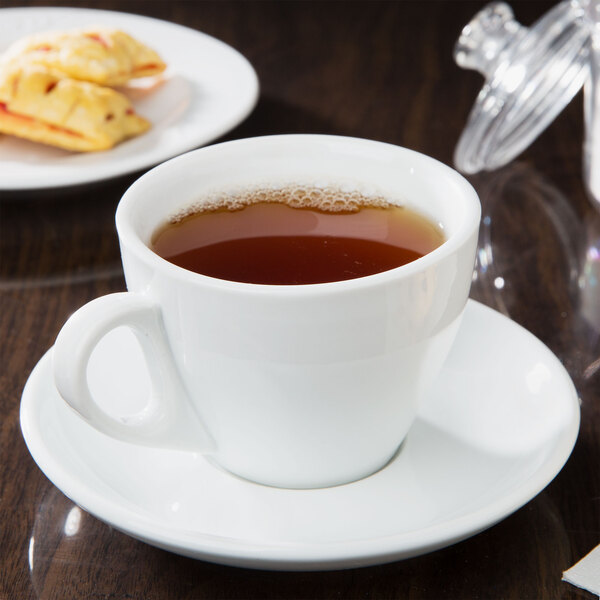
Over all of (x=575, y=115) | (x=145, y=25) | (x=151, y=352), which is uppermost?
(x=151, y=352)

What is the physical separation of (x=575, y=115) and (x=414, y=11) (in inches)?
17.1

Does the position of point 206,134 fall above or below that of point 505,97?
below

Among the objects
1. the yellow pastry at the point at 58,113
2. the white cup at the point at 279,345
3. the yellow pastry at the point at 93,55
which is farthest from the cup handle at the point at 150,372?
the yellow pastry at the point at 93,55

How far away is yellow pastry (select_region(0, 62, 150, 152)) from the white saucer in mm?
468

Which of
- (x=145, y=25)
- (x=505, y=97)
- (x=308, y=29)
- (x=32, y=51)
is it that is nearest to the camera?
(x=505, y=97)

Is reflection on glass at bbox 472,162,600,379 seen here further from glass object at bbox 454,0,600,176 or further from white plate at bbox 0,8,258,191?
white plate at bbox 0,8,258,191

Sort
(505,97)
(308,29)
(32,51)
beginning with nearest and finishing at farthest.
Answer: (505,97), (32,51), (308,29)

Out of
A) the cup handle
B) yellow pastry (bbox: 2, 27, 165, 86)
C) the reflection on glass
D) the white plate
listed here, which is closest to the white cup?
the cup handle

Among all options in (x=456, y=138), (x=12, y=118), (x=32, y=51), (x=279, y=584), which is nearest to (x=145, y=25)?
(x=32, y=51)

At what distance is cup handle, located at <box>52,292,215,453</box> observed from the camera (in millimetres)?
578

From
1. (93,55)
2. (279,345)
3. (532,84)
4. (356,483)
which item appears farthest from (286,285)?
(93,55)

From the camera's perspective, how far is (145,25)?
1487mm

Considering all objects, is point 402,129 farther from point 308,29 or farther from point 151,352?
point 151,352

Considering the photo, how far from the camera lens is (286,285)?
0.61 meters
